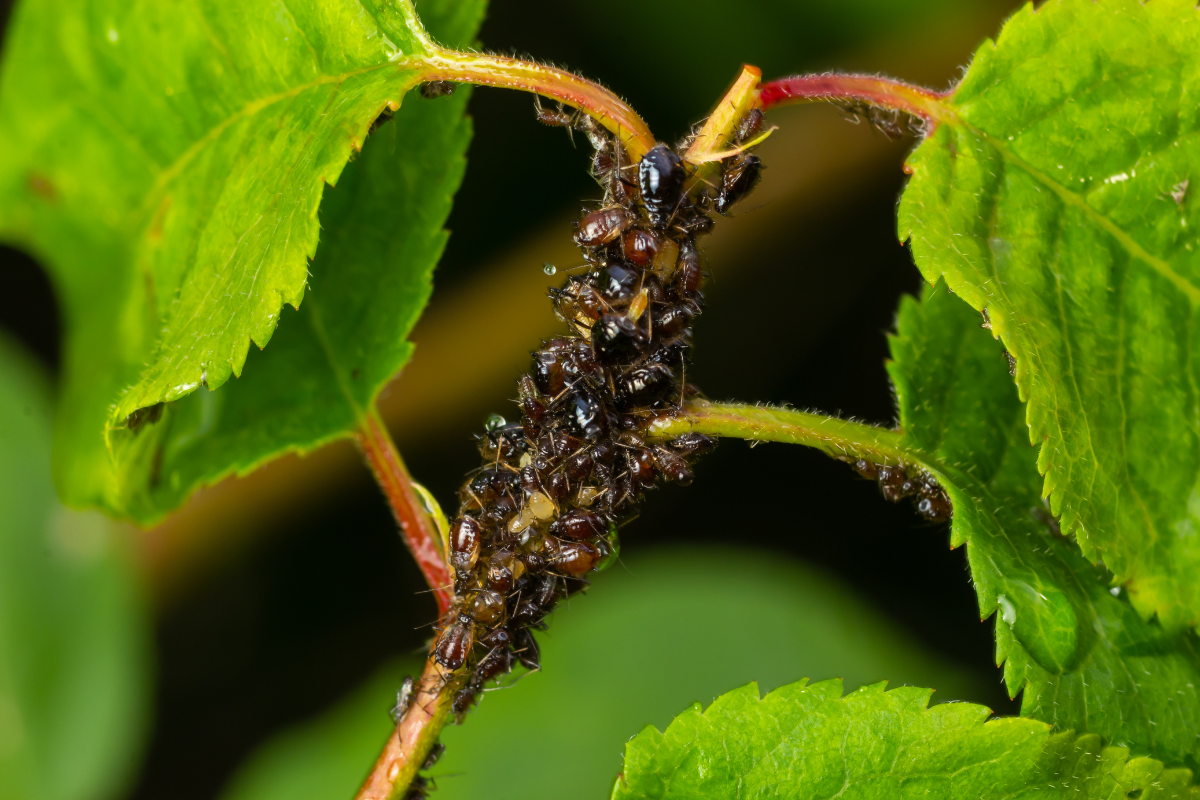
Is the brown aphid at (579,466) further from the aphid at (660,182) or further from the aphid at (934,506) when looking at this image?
the aphid at (934,506)

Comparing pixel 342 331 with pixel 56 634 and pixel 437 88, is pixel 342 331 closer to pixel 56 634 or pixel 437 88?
pixel 437 88

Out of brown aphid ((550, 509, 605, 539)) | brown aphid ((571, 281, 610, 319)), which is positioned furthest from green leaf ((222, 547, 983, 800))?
brown aphid ((571, 281, 610, 319))

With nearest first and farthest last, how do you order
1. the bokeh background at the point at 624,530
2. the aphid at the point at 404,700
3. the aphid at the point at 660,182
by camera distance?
the aphid at the point at 660,182 → the aphid at the point at 404,700 → the bokeh background at the point at 624,530

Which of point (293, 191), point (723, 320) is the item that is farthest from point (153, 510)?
point (723, 320)

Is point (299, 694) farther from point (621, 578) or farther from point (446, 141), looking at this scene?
point (446, 141)

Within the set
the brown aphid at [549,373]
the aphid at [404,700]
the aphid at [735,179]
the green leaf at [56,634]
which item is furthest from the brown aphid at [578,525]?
the green leaf at [56,634]

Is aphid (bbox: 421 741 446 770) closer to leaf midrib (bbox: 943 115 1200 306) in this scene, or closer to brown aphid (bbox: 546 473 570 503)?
brown aphid (bbox: 546 473 570 503)
